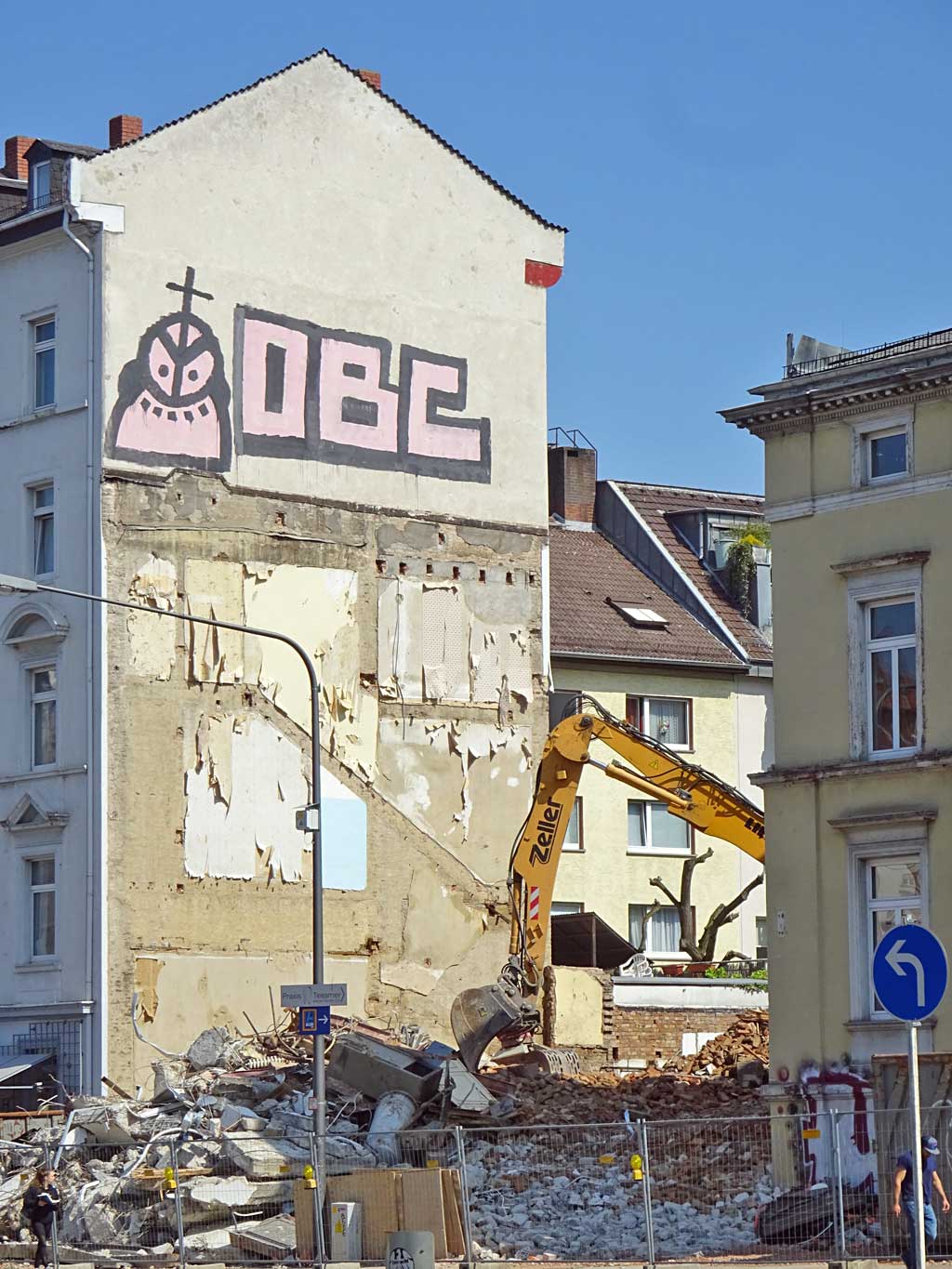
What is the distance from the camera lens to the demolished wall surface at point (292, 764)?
138ft

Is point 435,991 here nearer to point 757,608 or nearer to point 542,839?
point 542,839

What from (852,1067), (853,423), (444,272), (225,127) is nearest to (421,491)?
(444,272)

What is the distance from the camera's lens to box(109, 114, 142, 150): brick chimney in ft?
153

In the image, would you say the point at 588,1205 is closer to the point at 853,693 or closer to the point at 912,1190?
the point at 853,693

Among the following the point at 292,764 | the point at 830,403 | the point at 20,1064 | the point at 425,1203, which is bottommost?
the point at 425,1203

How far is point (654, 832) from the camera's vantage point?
55.7 metres

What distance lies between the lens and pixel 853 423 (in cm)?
3391

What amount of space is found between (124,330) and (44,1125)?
45.4ft

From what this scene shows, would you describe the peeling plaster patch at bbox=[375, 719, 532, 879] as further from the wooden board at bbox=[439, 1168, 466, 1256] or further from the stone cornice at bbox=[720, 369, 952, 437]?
the wooden board at bbox=[439, 1168, 466, 1256]

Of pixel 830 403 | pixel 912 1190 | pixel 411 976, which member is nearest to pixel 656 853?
pixel 411 976

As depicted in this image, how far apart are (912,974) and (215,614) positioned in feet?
89.2

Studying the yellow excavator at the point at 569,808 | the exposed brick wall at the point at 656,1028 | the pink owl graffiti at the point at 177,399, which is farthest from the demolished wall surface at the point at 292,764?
the yellow excavator at the point at 569,808

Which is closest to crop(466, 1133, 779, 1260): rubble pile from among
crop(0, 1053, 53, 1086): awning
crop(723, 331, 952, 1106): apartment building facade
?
crop(723, 331, 952, 1106): apartment building facade

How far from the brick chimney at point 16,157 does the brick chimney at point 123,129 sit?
2547 millimetres
